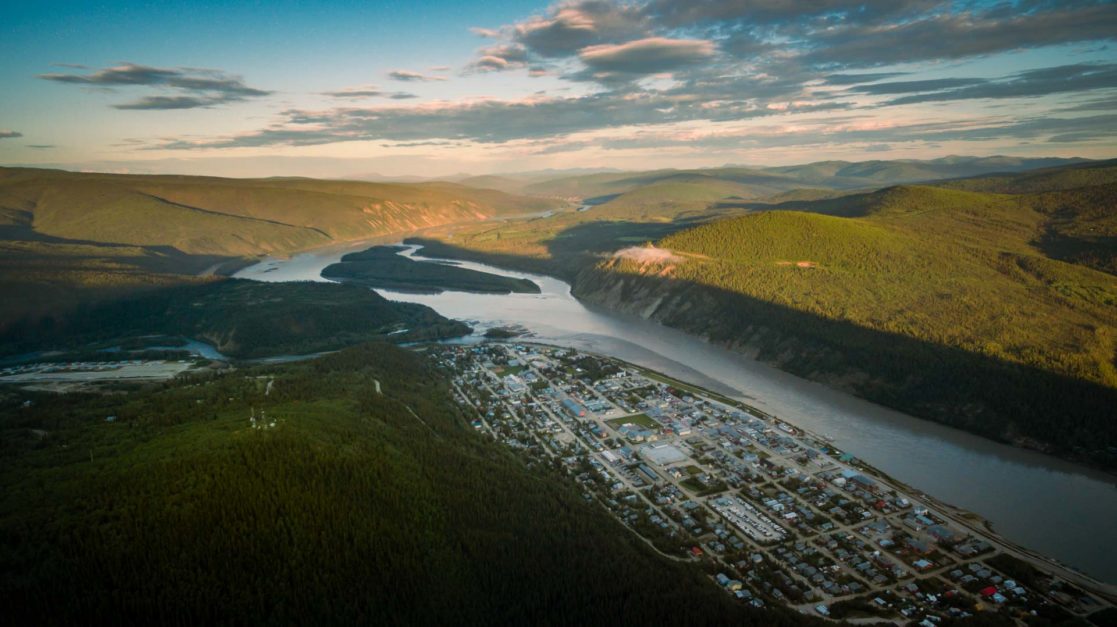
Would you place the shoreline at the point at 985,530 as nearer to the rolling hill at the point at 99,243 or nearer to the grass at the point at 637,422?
the grass at the point at 637,422

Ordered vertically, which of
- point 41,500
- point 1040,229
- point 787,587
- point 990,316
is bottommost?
point 787,587

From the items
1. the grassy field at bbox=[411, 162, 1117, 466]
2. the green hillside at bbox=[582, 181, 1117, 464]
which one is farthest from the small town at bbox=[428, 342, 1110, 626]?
the green hillside at bbox=[582, 181, 1117, 464]

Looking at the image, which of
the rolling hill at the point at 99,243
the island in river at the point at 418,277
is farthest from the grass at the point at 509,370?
→ the rolling hill at the point at 99,243

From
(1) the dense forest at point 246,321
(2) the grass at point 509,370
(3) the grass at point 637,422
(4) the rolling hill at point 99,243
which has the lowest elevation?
(3) the grass at point 637,422

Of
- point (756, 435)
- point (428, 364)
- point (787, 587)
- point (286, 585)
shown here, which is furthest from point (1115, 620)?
point (428, 364)

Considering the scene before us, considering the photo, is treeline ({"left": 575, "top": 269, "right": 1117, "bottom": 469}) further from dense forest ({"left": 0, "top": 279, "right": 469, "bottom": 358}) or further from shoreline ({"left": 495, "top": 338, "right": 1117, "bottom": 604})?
dense forest ({"left": 0, "top": 279, "right": 469, "bottom": 358})

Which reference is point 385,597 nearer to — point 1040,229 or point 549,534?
point 549,534
